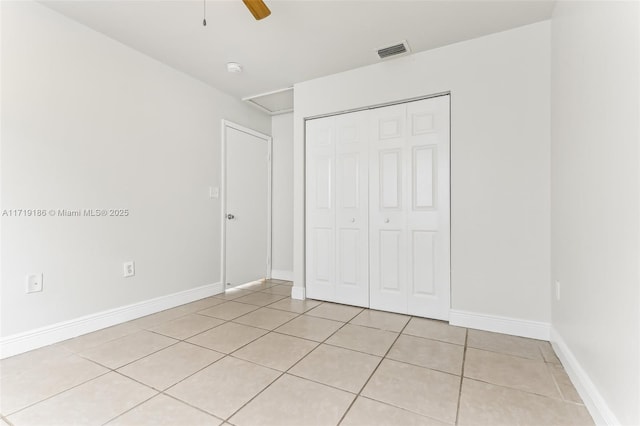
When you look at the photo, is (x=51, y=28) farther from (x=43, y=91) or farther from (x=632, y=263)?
(x=632, y=263)

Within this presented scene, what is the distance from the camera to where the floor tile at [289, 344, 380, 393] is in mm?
1643

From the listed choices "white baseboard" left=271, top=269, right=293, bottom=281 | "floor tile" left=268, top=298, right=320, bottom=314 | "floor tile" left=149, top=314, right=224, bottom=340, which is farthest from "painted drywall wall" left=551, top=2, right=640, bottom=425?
"white baseboard" left=271, top=269, right=293, bottom=281

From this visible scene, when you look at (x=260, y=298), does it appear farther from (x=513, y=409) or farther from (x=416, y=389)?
(x=513, y=409)

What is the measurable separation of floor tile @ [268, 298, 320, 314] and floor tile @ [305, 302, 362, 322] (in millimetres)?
88

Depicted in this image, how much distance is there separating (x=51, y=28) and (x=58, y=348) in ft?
7.63

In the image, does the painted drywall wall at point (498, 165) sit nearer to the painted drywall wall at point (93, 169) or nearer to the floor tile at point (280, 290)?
the floor tile at point (280, 290)

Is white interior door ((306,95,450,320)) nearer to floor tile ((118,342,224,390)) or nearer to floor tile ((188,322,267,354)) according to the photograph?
floor tile ((188,322,267,354))

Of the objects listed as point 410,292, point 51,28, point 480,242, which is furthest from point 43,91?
point 480,242

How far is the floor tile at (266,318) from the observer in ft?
8.29

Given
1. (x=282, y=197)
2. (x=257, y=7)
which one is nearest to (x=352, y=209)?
(x=282, y=197)

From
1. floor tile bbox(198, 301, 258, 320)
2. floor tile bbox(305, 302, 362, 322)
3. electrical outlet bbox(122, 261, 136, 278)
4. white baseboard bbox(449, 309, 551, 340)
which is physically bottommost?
floor tile bbox(305, 302, 362, 322)

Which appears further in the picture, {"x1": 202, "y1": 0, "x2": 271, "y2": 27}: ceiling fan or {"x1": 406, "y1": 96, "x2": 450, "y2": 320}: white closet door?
{"x1": 406, "y1": 96, "x2": 450, "y2": 320}: white closet door

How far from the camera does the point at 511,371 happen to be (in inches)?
69.2

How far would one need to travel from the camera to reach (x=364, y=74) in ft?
9.82
